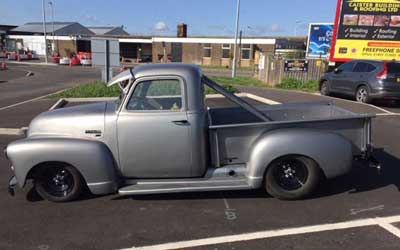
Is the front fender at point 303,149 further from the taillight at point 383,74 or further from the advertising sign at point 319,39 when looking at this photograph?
the advertising sign at point 319,39

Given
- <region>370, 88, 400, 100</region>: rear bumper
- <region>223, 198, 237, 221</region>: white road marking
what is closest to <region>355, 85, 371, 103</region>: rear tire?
<region>370, 88, 400, 100</region>: rear bumper

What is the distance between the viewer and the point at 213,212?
183 inches

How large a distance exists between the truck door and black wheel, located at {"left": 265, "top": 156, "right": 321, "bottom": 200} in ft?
3.57

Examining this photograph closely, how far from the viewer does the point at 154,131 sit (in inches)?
188

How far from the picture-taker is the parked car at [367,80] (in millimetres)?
13008

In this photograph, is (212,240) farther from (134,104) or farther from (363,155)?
(363,155)

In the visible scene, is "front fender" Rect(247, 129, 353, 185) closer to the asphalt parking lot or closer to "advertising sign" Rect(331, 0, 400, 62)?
the asphalt parking lot

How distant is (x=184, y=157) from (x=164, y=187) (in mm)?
447

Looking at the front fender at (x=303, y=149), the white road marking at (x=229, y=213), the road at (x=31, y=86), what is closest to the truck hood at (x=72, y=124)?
the white road marking at (x=229, y=213)

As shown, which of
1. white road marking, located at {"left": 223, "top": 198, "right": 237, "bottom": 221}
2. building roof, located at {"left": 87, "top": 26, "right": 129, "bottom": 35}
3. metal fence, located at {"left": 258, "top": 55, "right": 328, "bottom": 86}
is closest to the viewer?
white road marking, located at {"left": 223, "top": 198, "right": 237, "bottom": 221}

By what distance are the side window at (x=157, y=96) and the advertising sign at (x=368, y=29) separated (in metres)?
16.8

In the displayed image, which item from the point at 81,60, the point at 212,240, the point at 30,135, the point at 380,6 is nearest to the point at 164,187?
the point at 212,240

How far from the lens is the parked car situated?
42.7 ft

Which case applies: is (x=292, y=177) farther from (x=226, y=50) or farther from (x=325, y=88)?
(x=226, y=50)
